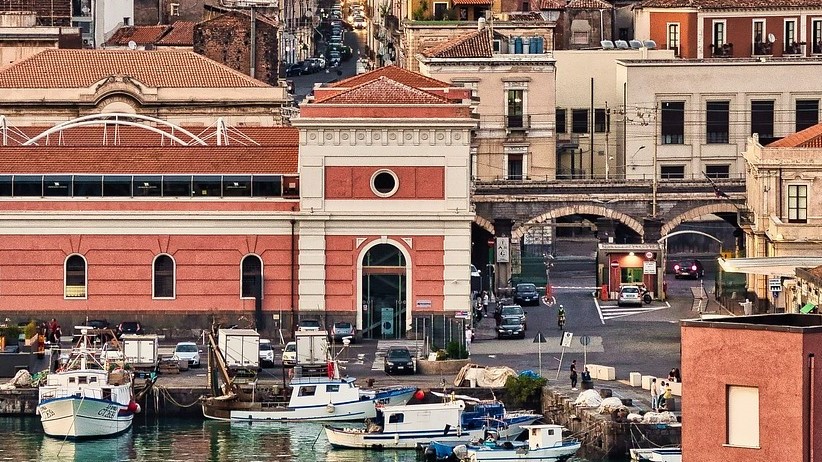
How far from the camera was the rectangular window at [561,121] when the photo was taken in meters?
120

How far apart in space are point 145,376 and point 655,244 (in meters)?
27.7

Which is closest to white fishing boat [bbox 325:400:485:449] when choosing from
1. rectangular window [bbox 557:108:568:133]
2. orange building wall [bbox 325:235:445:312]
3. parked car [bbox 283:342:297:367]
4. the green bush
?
the green bush

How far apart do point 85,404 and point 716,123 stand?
50216 millimetres

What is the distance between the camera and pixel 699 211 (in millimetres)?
103750

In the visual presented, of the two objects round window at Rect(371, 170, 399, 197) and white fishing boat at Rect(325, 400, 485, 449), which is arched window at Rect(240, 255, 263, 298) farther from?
white fishing boat at Rect(325, 400, 485, 449)

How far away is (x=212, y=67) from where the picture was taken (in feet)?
362

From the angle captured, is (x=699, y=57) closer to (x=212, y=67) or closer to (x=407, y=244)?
(x=212, y=67)

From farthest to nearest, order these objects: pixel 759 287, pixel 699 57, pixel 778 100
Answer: pixel 699 57, pixel 778 100, pixel 759 287

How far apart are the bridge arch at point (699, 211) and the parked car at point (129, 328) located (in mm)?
25737

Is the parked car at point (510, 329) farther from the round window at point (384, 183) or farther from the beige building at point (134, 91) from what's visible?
the beige building at point (134, 91)

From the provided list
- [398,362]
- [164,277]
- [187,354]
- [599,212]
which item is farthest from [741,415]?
[599,212]

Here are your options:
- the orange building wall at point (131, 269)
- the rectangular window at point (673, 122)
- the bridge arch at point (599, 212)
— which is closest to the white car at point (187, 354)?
the orange building wall at point (131, 269)

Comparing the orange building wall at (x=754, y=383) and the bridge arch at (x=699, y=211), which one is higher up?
the bridge arch at (x=699, y=211)

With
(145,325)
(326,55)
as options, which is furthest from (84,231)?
(326,55)
